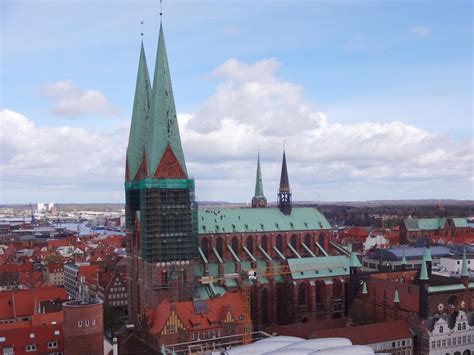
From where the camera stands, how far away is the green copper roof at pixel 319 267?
3546 inches

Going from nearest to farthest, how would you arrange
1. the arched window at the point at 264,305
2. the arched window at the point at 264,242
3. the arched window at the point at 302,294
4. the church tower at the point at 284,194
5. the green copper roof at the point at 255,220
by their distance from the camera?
the arched window at the point at 264,305
the arched window at the point at 302,294
the green copper roof at the point at 255,220
the arched window at the point at 264,242
the church tower at the point at 284,194

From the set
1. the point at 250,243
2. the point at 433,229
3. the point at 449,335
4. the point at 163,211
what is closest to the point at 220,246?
the point at 250,243

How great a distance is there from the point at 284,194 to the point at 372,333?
4047 cm

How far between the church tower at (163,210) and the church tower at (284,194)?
2225 centimetres

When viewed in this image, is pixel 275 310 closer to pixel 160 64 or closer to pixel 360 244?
pixel 160 64

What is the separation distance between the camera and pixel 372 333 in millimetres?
68438

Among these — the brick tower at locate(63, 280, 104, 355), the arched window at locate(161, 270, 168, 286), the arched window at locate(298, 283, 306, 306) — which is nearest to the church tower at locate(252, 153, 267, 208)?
the arched window at locate(298, 283, 306, 306)

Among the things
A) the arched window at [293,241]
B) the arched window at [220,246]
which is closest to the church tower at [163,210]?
the arched window at [220,246]

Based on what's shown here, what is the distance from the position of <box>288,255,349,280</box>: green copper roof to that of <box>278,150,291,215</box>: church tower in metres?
12.1

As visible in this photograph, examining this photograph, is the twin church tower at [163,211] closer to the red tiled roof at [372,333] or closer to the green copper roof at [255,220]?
the green copper roof at [255,220]

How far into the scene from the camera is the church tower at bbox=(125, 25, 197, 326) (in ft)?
263

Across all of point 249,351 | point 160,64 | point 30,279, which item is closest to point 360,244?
point 30,279

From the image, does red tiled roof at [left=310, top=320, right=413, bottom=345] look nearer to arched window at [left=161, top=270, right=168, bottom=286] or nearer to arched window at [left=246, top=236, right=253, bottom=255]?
arched window at [left=161, top=270, right=168, bottom=286]

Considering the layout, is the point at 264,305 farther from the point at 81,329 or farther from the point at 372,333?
the point at 81,329
